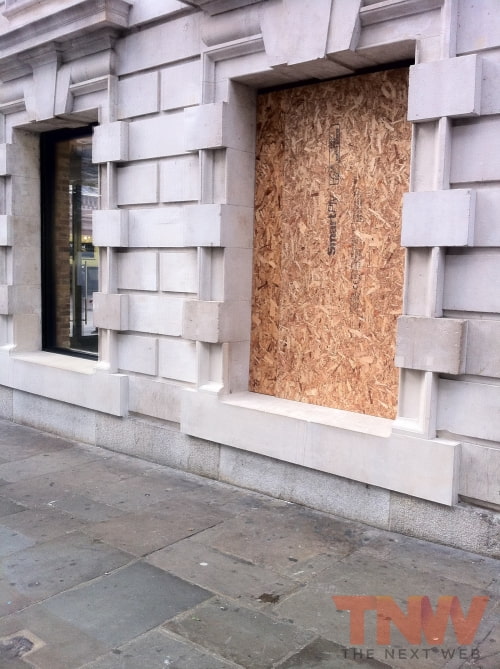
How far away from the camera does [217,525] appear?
19.8 feet

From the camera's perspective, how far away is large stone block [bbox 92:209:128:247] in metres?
8.00

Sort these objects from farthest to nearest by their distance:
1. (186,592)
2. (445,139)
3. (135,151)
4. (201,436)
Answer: (135,151)
(201,436)
(445,139)
(186,592)

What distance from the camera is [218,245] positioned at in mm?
7023

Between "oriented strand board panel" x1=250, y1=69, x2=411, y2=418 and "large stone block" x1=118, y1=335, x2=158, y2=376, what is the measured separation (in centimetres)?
122

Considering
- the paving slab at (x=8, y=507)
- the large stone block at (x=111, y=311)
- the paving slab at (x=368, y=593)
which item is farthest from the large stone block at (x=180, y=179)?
the paving slab at (x=368, y=593)

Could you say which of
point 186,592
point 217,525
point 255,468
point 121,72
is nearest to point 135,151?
point 121,72

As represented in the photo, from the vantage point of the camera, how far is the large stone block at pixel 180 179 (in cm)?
729

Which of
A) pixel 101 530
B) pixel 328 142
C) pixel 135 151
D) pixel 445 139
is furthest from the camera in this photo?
pixel 135 151

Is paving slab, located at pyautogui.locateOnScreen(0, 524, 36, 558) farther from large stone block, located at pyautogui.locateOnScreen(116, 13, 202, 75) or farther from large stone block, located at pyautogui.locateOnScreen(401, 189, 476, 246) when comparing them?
large stone block, located at pyautogui.locateOnScreen(116, 13, 202, 75)

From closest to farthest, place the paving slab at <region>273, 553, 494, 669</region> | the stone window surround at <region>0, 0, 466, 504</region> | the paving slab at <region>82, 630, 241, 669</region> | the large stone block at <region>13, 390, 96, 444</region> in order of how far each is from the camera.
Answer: the paving slab at <region>82, 630, 241, 669</region> → the paving slab at <region>273, 553, 494, 669</region> → the stone window surround at <region>0, 0, 466, 504</region> → the large stone block at <region>13, 390, 96, 444</region>

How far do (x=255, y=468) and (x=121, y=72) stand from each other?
4727 mm

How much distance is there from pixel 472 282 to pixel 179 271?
3.30 meters

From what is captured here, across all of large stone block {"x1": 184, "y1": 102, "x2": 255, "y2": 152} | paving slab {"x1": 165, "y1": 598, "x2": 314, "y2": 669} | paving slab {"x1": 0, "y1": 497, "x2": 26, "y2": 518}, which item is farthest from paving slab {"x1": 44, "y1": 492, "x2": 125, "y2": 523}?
large stone block {"x1": 184, "y1": 102, "x2": 255, "y2": 152}

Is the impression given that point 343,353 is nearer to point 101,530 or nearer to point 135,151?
point 101,530
